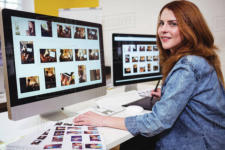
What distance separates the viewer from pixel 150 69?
1505mm

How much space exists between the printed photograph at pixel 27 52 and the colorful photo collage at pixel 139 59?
707 millimetres

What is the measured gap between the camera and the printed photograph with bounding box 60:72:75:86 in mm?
886

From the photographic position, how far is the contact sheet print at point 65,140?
604 mm

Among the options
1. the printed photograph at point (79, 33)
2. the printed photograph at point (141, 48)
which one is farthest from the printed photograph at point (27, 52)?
the printed photograph at point (141, 48)

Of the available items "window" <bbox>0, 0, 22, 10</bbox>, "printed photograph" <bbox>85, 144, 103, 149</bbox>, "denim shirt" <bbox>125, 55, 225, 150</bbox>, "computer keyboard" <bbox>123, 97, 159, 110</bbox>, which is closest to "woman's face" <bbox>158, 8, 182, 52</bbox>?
"denim shirt" <bbox>125, 55, 225, 150</bbox>

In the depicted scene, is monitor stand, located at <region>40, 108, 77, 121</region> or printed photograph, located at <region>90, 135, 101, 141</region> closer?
printed photograph, located at <region>90, 135, 101, 141</region>

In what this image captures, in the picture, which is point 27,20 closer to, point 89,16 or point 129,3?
point 129,3

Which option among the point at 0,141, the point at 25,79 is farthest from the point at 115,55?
the point at 0,141

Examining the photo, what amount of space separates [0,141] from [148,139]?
757mm

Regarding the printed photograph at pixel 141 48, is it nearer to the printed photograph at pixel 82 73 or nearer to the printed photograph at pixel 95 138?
the printed photograph at pixel 82 73

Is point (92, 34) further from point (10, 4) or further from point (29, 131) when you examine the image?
point (10, 4)

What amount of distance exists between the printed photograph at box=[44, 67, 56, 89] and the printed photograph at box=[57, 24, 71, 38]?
16 cm

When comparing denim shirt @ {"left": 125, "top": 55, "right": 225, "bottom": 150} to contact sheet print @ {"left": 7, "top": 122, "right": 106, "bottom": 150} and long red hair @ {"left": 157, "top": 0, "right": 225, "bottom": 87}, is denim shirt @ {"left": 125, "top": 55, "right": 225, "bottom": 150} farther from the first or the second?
contact sheet print @ {"left": 7, "top": 122, "right": 106, "bottom": 150}

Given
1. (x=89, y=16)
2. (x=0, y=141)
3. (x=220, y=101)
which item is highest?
(x=89, y=16)
